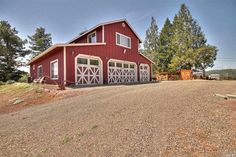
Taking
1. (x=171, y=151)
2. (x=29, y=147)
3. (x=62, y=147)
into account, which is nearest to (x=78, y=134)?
(x=62, y=147)

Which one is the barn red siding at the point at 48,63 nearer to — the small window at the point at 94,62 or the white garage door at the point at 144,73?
the small window at the point at 94,62

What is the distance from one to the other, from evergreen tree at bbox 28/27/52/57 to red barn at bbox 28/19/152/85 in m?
25.6

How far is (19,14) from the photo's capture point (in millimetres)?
16391

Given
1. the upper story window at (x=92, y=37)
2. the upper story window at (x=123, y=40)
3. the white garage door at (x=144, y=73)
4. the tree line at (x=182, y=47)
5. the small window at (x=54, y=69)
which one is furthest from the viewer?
the tree line at (x=182, y=47)

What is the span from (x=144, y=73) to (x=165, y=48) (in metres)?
17.2

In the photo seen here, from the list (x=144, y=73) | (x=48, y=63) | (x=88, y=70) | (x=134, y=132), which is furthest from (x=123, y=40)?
(x=134, y=132)

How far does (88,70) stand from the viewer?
50.0ft

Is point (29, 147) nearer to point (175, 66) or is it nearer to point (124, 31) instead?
point (124, 31)

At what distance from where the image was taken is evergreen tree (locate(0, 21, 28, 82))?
30312 millimetres

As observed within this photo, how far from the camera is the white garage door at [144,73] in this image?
21362 mm

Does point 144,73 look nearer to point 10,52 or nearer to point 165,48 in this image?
point 165,48

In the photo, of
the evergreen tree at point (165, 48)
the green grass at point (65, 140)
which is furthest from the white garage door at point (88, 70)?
the evergreen tree at point (165, 48)

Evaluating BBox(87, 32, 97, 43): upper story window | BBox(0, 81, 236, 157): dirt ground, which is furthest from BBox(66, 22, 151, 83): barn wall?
BBox(0, 81, 236, 157): dirt ground

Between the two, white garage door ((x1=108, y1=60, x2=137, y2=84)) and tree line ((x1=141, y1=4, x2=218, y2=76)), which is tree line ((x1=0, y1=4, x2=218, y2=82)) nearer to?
tree line ((x1=141, y1=4, x2=218, y2=76))
